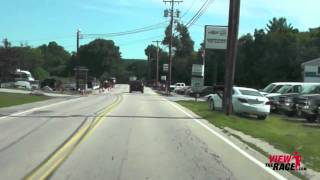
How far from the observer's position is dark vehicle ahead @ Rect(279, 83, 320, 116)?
30.5m

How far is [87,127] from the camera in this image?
2050cm

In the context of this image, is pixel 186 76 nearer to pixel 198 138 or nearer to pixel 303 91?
pixel 303 91

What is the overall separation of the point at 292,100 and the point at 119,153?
18.4 meters

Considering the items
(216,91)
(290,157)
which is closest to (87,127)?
(290,157)

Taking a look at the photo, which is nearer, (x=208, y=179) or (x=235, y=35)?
(x=208, y=179)

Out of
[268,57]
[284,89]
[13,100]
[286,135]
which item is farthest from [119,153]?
[268,57]

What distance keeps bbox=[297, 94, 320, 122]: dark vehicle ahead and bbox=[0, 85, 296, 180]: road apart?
A: 7.61m

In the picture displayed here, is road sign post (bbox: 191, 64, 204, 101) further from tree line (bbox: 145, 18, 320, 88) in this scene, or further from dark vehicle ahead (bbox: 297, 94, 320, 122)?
dark vehicle ahead (bbox: 297, 94, 320, 122)

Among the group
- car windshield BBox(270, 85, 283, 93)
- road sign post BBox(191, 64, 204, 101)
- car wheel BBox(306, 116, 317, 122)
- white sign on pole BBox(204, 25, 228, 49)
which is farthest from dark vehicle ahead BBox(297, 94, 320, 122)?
road sign post BBox(191, 64, 204, 101)

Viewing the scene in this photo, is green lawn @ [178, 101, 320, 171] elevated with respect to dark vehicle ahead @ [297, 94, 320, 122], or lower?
lower

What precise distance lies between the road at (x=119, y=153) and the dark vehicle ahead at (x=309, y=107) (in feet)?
25.0

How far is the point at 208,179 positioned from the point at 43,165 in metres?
3.32

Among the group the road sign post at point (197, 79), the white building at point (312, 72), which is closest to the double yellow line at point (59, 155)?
the white building at point (312, 72)

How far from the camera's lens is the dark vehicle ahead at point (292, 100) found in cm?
3053
